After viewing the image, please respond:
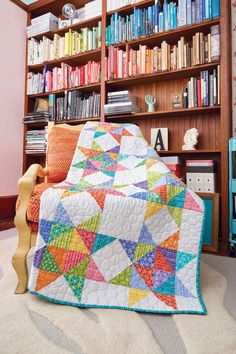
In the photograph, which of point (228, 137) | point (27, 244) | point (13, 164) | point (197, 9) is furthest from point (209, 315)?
point (13, 164)

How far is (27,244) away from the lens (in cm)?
99

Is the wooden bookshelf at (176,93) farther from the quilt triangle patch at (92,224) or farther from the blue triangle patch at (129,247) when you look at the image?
the quilt triangle patch at (92,224)

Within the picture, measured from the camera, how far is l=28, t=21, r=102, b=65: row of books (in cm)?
233

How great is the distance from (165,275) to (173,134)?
148 cm

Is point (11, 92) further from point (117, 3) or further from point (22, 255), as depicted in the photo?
point (22, 255)

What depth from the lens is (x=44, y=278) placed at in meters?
0.89

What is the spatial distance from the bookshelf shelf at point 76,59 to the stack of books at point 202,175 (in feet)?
4.58

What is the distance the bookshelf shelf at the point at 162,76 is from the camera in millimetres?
1900

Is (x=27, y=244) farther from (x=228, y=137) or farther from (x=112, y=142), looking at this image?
(x=228, y=137)

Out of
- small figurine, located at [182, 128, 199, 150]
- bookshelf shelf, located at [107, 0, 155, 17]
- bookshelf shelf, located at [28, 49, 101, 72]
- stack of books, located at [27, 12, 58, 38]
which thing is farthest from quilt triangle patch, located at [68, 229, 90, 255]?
stack of books, located at [27, 12, 58, 38]

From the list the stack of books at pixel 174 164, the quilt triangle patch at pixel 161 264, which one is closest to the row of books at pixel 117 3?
the stack of books at pixel 174 164

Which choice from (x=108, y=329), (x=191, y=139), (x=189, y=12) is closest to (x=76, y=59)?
(x=189, y=12)

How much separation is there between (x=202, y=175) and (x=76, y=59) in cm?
171

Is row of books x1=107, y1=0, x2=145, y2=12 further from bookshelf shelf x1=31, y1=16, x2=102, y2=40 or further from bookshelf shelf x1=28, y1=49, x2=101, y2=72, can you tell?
bookshelf shelf x1=28, y1=49, x2=101, y2=72
